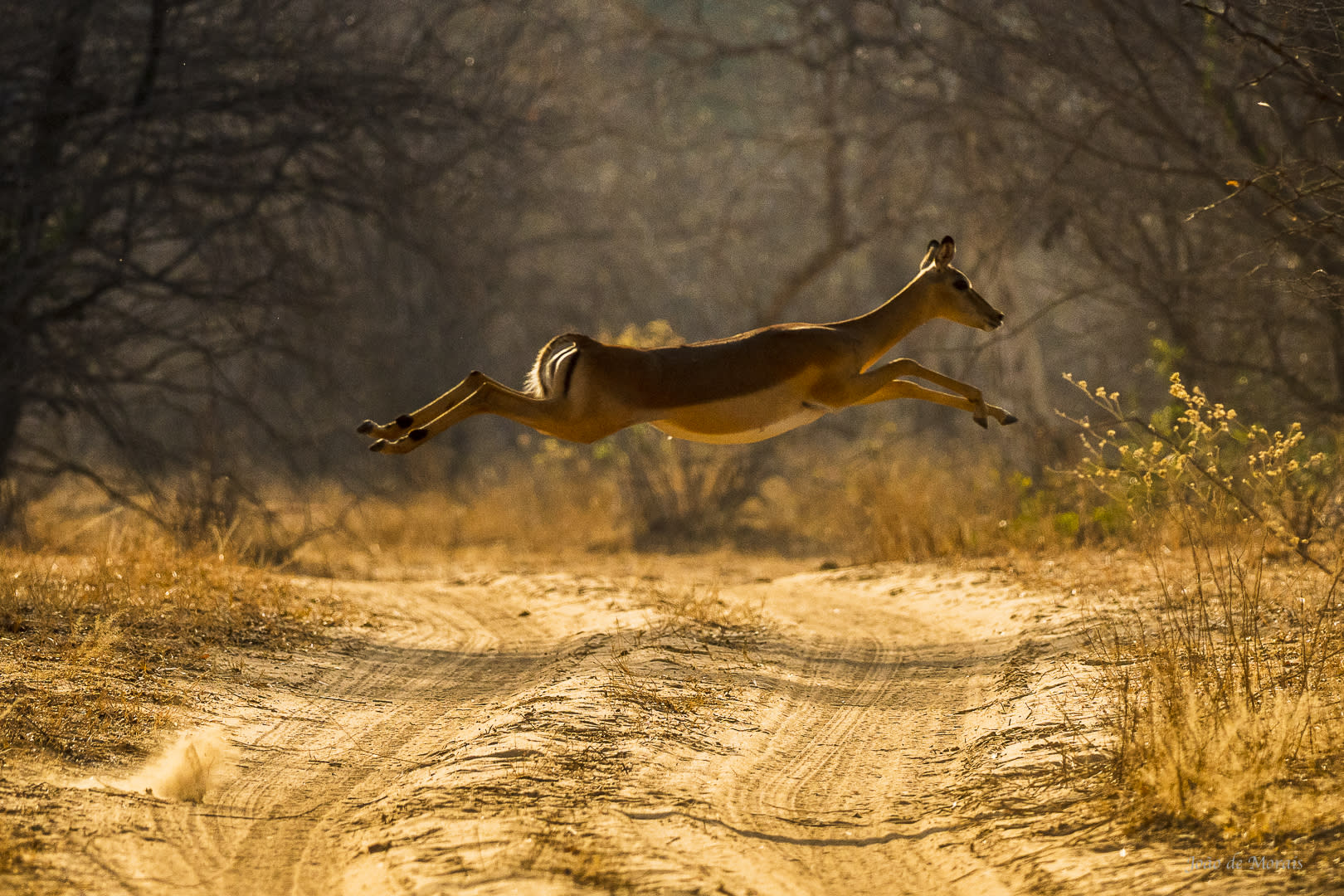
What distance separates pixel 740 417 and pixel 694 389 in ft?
0.83

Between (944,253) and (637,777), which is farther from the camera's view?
(944,253)

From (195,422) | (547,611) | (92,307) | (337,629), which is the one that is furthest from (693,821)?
(92,307)

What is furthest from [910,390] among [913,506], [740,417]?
[913,506]

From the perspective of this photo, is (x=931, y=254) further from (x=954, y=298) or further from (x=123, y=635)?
(x=123, y=635)

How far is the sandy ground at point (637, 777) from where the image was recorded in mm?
4551

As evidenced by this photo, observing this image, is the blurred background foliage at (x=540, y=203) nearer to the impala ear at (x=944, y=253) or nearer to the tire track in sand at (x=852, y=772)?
the impala ear at (x=944, y=253)

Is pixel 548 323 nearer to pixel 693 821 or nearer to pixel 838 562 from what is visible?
pixel 838 562

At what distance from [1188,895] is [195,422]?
12.3 m

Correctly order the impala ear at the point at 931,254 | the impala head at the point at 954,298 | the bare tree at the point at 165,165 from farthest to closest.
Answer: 1. the bare tree at the point at 165,165
2. the impala ear at the point at 931,254
3. the impala head at the point at 954,298

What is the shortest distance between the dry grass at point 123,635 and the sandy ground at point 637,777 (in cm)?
32

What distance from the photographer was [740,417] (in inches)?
230

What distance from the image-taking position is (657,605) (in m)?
9.80

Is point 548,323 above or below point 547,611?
above

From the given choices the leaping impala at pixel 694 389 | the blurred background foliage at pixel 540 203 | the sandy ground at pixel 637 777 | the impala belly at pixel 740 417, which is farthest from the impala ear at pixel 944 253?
the sandy ground at pixel 637 777
